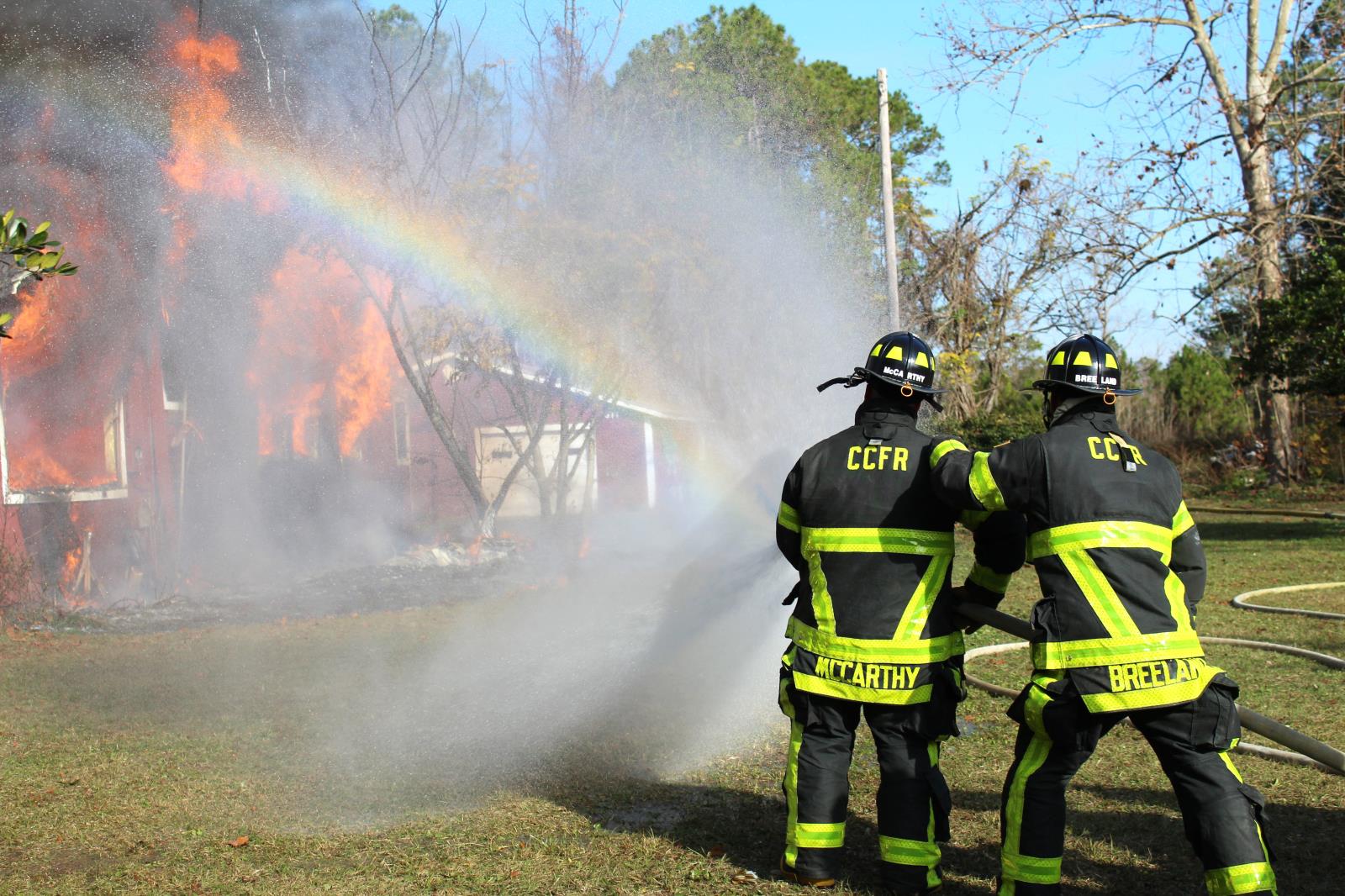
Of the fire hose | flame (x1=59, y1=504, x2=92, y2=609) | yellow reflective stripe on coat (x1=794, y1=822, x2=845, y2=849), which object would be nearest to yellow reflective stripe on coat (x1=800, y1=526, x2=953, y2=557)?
the fire hose

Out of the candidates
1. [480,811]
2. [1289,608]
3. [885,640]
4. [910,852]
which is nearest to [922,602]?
[885,640]

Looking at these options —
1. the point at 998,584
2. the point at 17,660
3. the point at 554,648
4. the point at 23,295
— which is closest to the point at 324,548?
the point at 23,295

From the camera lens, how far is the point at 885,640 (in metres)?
4.12

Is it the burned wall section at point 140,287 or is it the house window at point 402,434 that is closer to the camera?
the burned wall section at point 140,287

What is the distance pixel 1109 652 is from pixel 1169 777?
463 mm

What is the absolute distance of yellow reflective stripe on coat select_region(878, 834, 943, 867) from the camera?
13.2 ft

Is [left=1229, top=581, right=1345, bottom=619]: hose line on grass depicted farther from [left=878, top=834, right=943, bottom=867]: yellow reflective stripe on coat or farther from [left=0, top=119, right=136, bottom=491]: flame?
[left=0, top=119, right=136, bottom=491]: flame

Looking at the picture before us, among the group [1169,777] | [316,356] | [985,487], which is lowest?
[1169,777]

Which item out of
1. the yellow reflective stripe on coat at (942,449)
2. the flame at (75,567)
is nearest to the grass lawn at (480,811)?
the yellow reflective stripe on coat at (942,449)

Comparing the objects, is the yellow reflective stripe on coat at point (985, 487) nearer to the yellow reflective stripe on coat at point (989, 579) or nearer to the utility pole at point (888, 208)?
the yellow reflective stripe on coat at point (989, 579)

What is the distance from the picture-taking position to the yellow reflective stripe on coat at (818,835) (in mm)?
4137

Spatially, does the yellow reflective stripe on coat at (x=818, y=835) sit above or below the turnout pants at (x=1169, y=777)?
below

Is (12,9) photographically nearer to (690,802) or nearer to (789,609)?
(789,609)

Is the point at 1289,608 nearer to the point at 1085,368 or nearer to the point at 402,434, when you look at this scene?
the point at 1085,368
